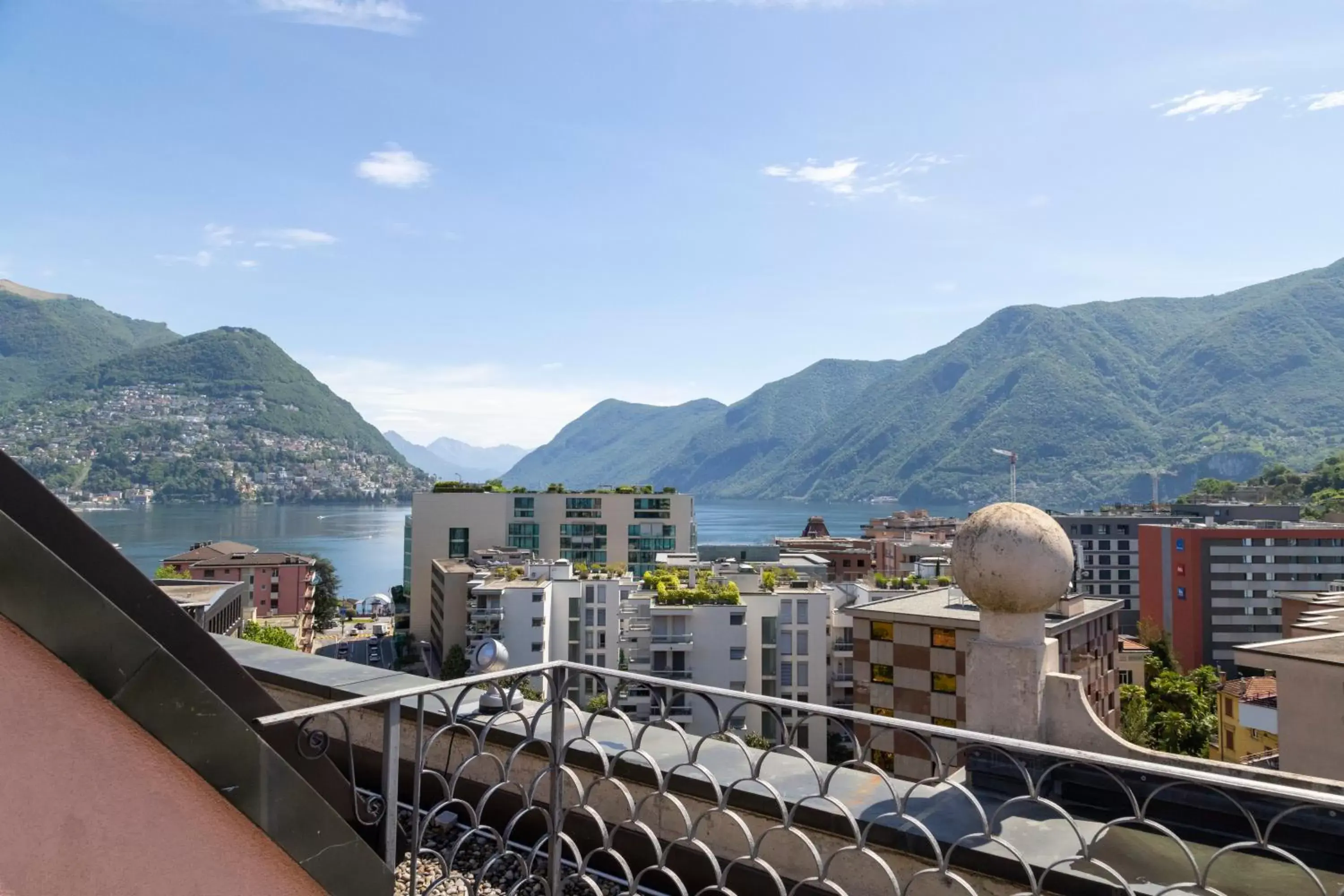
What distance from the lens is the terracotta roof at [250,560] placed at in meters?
55.7

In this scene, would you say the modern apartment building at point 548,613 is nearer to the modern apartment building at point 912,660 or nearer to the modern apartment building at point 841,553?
the modern apartment building at point 912,660

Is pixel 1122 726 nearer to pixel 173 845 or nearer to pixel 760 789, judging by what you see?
pixel 760 789

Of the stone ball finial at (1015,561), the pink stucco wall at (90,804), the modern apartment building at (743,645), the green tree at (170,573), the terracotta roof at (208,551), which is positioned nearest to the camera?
the pink stucco wall at (90,804)

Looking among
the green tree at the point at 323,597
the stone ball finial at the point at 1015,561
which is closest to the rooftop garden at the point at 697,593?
the stone ball finial at the point at 1015,561

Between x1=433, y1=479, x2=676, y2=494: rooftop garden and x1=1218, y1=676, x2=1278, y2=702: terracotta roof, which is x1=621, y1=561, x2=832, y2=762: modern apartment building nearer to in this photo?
x1=1218, y1=676, x2=1278, y2=702: terracotta roof

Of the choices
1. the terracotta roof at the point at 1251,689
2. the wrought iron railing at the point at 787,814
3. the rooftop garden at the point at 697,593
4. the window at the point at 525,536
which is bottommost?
the terracotta roof at the point at 1251,689

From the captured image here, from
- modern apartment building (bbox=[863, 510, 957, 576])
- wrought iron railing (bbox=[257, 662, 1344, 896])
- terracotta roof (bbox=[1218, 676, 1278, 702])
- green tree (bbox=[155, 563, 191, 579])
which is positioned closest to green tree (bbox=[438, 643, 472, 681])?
green tree (bbox=[155, 563, 191, 579])

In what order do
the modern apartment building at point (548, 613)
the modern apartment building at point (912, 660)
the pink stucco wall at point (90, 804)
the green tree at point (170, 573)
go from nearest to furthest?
1. the pink stucco wall at point (90, 804)
2. the modern apartment building at point (912, 660)
3. the modern apartment building at point (548, 613)
4. the green tree at point (170, 573)

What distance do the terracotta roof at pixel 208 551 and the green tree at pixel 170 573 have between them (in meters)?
1.33

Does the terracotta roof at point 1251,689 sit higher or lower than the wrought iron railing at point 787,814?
lower

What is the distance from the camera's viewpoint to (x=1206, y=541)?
164 ft

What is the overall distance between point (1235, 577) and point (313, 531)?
141344 millimetres

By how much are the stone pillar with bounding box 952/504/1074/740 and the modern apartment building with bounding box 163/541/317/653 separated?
58.2m

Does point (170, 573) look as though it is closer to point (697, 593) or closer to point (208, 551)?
point (208, 551)
